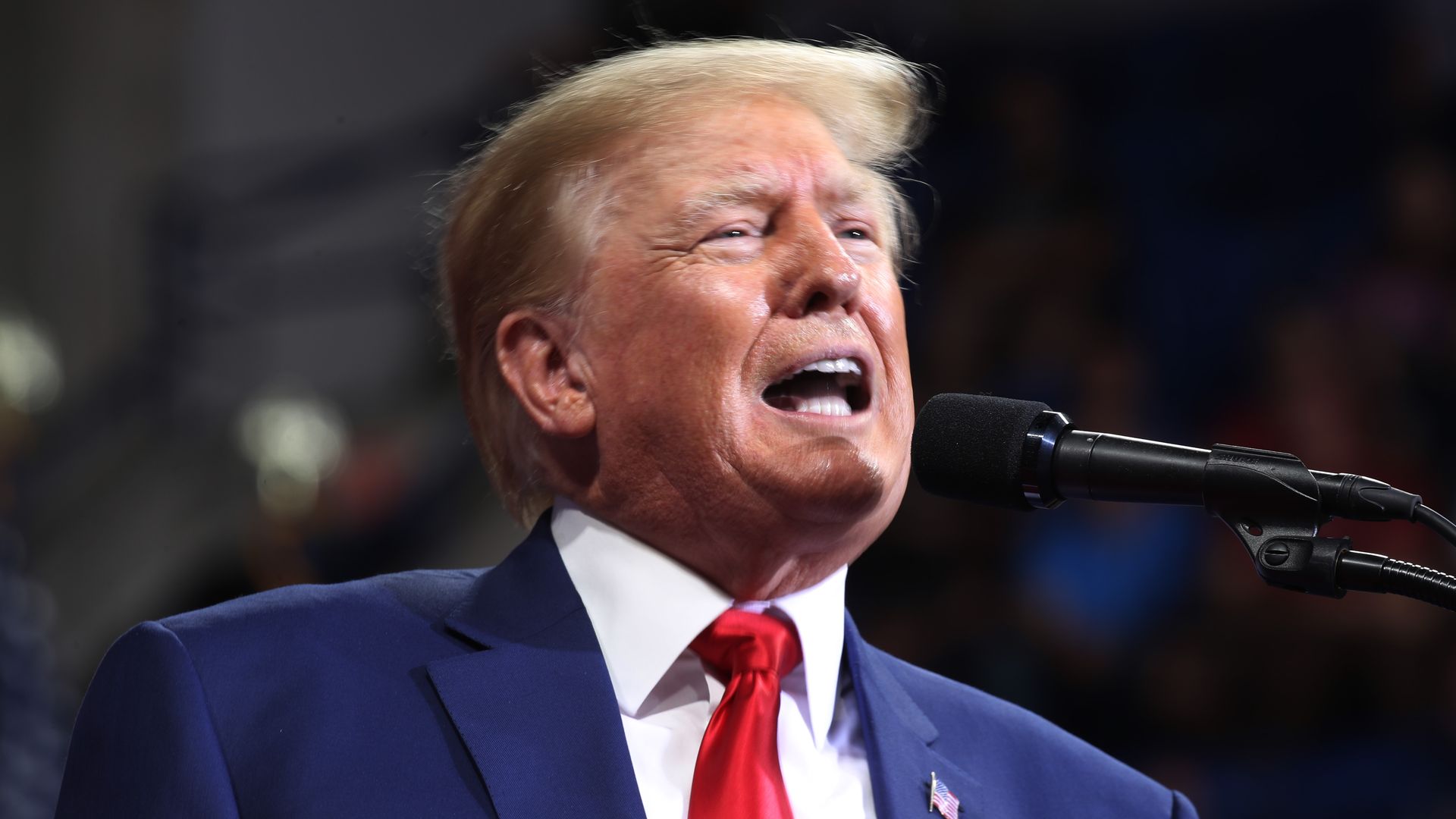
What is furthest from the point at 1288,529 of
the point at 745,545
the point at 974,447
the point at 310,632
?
the point at 310,632

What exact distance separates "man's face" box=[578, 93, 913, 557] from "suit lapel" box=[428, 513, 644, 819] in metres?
0.15

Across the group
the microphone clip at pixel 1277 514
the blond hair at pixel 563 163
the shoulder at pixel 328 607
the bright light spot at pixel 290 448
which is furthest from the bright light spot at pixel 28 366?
the microphone clip at pixel 1277 514

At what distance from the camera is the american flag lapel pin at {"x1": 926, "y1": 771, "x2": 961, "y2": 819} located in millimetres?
1776

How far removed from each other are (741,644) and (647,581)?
0.12 meters

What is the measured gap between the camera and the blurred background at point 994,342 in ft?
12.3

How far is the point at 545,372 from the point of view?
182cm

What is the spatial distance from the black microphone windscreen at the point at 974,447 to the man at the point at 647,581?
0.13 metres

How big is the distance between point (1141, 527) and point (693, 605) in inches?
102

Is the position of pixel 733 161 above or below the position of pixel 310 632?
above

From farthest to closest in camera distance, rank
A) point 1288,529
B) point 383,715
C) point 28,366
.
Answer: point 28,366
point 383,715
point 1288,529

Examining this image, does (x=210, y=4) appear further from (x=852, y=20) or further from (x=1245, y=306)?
(x=1245, y=306)

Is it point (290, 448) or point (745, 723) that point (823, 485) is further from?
point (290, 448)

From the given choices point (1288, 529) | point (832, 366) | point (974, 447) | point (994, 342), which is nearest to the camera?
point (1288, 529)

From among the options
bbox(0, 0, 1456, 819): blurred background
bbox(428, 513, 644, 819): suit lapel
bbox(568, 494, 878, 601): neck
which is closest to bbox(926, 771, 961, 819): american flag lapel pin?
bbox(568, 494, 878, 601): neck
